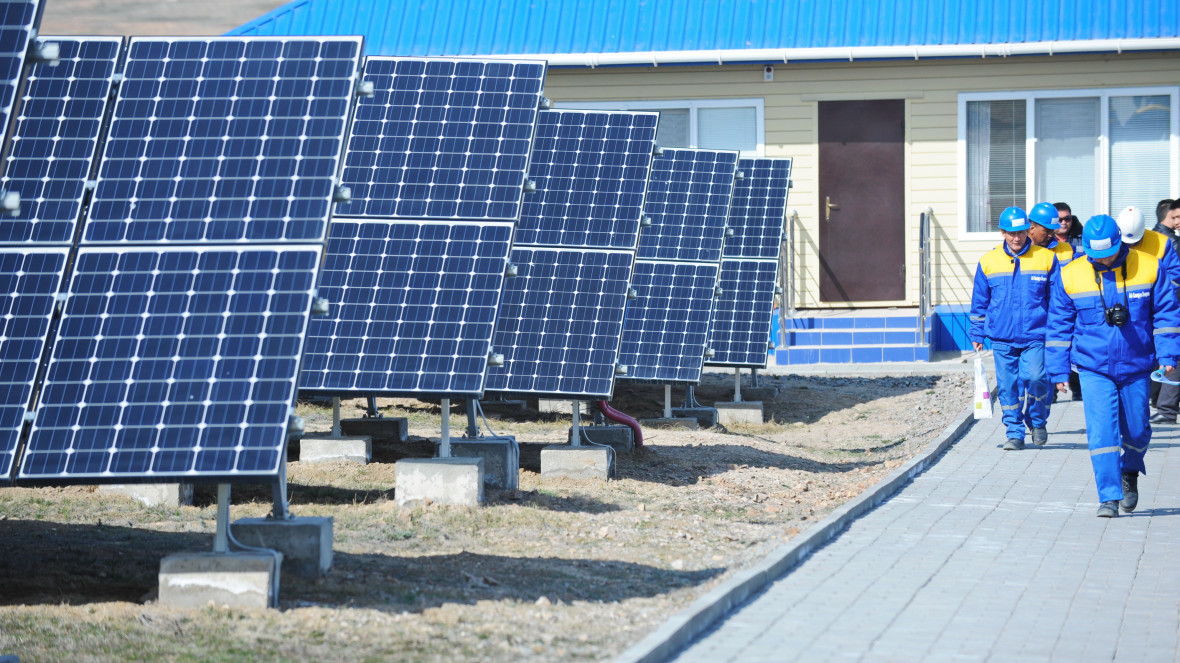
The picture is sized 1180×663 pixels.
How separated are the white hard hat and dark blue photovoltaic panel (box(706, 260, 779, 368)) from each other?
749 cm

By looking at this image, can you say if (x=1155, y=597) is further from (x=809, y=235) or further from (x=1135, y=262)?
(x=809, y=235)

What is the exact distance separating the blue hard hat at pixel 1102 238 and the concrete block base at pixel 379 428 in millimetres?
6468

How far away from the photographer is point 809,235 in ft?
77.2

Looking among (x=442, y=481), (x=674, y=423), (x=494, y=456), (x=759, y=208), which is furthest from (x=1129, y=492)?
(x=759, y=208)

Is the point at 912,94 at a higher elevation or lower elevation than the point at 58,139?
higher

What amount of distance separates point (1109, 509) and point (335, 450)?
6199 mm

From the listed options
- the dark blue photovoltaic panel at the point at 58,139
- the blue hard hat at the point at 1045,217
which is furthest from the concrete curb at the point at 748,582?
the dark blue photovoltaic panel at the point at 58,139

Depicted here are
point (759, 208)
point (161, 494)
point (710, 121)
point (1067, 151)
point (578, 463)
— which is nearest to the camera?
point (161, 494)

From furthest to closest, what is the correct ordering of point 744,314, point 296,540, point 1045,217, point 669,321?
point 744,314 < point 669,321 < point 1045,217 < point 296,540

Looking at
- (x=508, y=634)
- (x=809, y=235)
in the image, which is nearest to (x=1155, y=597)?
(x=508, y=634)

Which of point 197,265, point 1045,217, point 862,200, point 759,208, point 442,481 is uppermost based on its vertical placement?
point 862,200

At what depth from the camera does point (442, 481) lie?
10078mm

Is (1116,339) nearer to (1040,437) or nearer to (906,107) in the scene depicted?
(1040,437)

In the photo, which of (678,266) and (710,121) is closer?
(678,266)
